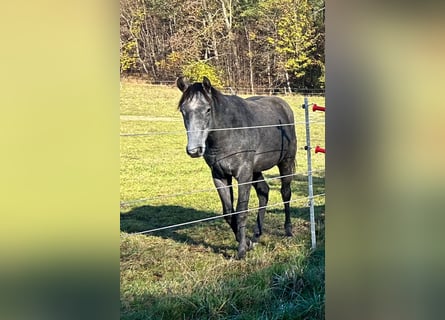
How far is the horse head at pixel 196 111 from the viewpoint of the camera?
10.2ft

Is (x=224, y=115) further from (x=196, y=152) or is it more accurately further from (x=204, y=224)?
(x=204, y=224)

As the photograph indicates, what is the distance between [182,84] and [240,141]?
521 millimetres

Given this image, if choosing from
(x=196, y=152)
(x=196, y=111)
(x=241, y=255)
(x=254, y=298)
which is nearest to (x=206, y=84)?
(x=196, y=111)

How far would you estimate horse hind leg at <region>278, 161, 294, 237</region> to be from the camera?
344 cm

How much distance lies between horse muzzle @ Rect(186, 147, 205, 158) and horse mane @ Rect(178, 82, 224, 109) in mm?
264

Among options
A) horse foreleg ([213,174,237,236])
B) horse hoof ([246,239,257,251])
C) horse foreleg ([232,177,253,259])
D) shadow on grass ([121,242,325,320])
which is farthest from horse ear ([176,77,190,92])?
shadow on grass ([121,242,325,320])

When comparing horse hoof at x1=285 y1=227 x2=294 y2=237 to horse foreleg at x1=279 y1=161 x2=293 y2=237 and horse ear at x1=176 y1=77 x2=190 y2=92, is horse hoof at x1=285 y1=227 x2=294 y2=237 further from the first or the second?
horse ear at x1=176 y1=77 x2=190 y2=92

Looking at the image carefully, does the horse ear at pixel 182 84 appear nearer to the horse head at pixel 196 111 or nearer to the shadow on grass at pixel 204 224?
the horse head at pixel 196 111

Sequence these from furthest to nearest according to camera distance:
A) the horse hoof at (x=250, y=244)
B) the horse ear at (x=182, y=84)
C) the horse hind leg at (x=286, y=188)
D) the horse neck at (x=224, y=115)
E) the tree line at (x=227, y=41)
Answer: the horse hind leg at (x=286, y=188), the horse hoof at (x=250, y=244), the horse neck at (x=224, y=115), the horse ear at (x=182, y=84), the tree line at (x=227, y=41)

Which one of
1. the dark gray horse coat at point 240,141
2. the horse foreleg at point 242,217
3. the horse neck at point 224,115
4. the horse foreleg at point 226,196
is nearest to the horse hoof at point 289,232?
the dark gray horse coat at point 240,141
